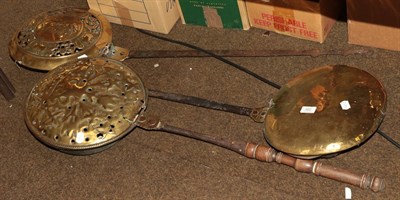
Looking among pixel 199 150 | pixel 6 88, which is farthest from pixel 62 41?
pixel 199 150

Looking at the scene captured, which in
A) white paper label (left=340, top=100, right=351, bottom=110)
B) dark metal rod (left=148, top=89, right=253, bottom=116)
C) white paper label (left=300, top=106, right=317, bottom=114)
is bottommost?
dark metal rod (left=148, top=89, right=253, bottom=116)

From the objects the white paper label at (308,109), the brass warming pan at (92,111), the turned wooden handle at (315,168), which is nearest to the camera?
the turned wooden handle at (315,168)

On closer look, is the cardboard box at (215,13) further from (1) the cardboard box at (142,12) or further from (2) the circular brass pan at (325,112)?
(2) the circular brass pan at (325,112)

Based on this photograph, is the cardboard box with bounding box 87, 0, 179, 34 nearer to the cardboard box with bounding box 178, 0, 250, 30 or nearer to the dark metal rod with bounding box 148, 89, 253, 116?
the cardboard box with bounding box 178, 0, 250, 30

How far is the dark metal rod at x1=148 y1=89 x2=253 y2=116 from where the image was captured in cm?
159

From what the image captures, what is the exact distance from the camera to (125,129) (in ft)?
5.25

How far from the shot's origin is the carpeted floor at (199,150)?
4.79 ft

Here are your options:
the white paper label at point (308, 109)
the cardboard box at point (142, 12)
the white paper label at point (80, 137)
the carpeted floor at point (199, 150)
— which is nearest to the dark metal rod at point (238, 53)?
the carpeted floor at point (199, 150)

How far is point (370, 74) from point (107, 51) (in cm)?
85

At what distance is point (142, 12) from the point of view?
192cm

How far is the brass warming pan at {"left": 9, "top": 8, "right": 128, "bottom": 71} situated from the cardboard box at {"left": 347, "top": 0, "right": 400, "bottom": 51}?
74cm

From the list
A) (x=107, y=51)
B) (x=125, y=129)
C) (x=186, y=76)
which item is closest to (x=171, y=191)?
(x=125, y=129)

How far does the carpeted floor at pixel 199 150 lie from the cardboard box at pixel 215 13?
0.09 feet

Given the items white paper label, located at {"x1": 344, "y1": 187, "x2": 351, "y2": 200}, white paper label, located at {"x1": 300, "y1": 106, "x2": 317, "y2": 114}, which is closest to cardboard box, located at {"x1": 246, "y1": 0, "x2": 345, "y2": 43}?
white paper label, located at {"x1": 300, "y1": 106, "x2": 317, "y2": 114}
